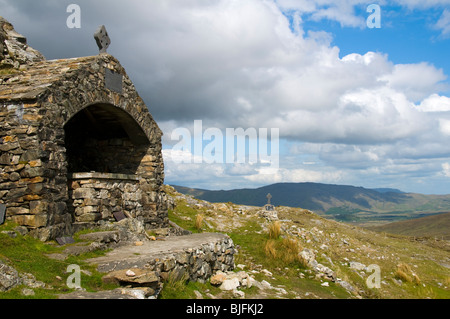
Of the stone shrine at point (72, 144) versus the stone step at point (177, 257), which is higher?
the stone shrine at point (72, 144)

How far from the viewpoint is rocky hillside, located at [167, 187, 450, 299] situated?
9.91 m

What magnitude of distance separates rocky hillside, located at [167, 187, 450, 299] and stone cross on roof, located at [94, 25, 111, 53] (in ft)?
25.3

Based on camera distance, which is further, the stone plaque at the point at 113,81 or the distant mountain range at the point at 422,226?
the distant mountain range at the point at 422,226

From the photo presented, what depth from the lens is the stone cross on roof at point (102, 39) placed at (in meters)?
11.6

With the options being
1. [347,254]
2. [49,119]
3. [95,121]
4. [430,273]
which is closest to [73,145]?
[95,121]

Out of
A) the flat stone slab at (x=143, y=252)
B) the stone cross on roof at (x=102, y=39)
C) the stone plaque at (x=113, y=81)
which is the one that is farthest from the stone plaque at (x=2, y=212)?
the stone cross on roof at (x=102, y=39)

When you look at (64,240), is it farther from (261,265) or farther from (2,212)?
(261,265)

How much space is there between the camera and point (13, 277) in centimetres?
515

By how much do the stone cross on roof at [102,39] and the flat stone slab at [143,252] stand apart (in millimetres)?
6643

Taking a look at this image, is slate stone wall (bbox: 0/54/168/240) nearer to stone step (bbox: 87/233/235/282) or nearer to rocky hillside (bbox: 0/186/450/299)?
rocky hillside (bbox: 0/186/450/299)

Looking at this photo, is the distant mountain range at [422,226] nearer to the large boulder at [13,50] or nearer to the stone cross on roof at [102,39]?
the stone cross on roof at [102,39]

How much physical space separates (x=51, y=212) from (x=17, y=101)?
278cm

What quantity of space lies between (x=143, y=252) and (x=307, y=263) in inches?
266

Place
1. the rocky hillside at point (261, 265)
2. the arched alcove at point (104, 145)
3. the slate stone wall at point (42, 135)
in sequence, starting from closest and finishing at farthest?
the rocky hillside at point (261, 265), the slate stone wall at point (42, 135), the arched alcove at point (104, 145)
